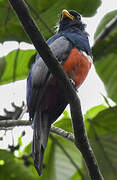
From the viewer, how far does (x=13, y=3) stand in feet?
5.97

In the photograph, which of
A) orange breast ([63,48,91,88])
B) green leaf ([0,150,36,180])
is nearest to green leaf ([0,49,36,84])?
orange breast ([63,48,91,88])

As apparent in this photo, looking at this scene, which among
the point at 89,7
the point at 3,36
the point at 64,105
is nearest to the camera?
the point at 64,105

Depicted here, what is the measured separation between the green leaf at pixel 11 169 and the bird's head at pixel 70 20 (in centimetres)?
156

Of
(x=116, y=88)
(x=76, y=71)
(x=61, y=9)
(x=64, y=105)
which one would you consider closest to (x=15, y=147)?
(x=64, y=105)

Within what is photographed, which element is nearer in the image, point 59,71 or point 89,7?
point 59,71

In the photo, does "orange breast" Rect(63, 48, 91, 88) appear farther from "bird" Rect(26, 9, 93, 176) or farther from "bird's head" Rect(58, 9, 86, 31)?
"bird's head" Rect(58, 9, 86, 31)

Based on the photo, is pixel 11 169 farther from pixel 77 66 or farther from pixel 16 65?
pixel 16 65

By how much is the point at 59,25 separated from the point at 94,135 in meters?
1.23

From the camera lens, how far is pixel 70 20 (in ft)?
12.7

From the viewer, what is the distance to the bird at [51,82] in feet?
8.72

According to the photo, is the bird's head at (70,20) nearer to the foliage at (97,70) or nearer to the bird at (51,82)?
the bird at (51,82)

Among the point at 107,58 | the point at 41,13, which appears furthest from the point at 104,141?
the point at 41,13

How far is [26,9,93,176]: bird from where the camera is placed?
2.66 meters

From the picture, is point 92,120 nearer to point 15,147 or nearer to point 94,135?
point 94,135
